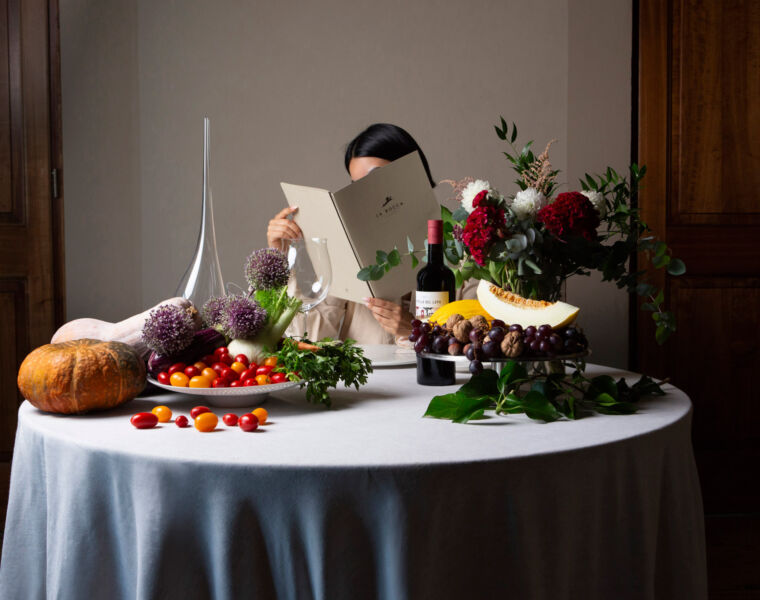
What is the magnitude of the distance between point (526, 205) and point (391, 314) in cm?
77

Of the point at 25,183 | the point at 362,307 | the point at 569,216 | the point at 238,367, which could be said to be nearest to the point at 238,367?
the point at 238,367

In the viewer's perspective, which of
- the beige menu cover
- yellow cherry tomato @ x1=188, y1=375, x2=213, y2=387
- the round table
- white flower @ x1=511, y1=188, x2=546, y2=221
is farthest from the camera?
the beige menu cover

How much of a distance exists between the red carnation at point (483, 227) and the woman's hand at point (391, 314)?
2.43 feet

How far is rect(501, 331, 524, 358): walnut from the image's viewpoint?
109cm

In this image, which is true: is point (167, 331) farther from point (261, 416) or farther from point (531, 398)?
point (531, 398)

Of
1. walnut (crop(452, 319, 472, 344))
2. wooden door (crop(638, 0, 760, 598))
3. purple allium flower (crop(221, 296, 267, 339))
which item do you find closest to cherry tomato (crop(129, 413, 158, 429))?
purple allium flower (crop(221, 296, 267, 339))

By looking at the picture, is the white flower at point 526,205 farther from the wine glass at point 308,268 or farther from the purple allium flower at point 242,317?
the purple allium flower at point 242,317

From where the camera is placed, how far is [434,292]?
52.5 inches

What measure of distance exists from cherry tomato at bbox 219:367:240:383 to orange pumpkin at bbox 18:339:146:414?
0.47 ft

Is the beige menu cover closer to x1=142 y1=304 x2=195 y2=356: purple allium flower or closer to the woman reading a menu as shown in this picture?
the woman reading a menu

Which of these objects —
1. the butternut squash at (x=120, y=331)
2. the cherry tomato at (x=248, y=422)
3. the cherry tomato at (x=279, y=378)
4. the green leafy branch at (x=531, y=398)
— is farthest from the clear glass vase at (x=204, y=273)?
the green leafy branch at (x=531, y=398)

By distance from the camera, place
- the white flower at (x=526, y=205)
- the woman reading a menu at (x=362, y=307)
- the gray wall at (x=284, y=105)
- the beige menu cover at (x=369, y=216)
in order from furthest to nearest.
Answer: the gray wall at (x=284, y=105) → the woman reading a menu at (x=362, y=307) → the beige menu cover at (x=369, y=216) → the white flower at (x=526, y=205)

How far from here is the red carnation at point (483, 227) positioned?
119 cm

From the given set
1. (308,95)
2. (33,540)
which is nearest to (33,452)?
(33,540)
